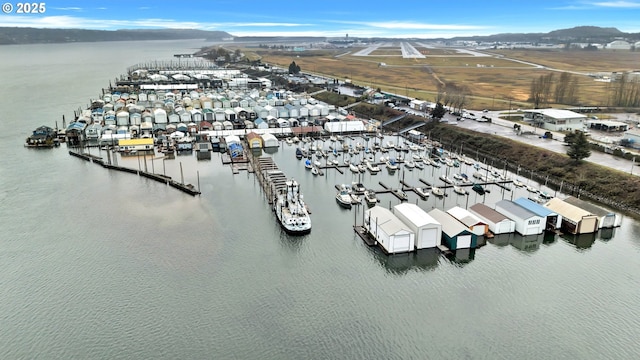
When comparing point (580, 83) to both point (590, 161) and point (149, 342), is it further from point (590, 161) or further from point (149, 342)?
point (149, 342)

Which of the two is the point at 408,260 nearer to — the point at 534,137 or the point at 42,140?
the point at 534,137

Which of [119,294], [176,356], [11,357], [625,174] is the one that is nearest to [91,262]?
[119,294]

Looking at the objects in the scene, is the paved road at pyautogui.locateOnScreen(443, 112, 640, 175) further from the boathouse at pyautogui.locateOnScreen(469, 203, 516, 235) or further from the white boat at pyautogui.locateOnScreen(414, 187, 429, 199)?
the white boat at pyautogui.locateOnScreen(414, 187, 429, 199)

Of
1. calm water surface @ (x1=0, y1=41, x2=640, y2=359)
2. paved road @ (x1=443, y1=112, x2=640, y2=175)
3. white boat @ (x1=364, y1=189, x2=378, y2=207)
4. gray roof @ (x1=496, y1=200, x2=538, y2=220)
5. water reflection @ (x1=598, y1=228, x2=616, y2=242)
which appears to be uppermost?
paved road @ (x1=443, y1=112, x2=640, y2=175)

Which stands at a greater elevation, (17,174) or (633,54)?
(633,54)

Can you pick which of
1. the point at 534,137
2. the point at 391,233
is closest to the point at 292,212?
the point at 391,233

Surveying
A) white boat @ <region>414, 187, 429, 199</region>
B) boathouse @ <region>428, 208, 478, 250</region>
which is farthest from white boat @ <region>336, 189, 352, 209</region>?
boathouse @ <region>428, 208, 478, 250</region>
